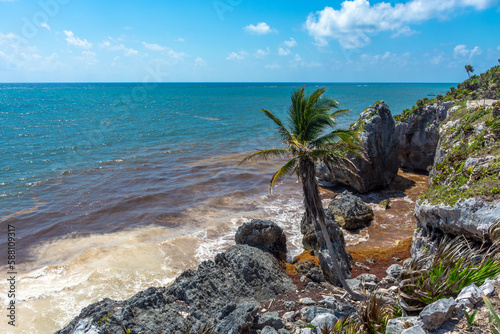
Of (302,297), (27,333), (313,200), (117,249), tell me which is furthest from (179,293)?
(117,249)

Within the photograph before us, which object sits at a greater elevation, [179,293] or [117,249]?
[179,293]

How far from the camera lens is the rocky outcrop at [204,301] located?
29.9ft

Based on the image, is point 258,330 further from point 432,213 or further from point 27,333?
point 27,333

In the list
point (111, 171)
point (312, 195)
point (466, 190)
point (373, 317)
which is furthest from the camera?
point (111, 171)

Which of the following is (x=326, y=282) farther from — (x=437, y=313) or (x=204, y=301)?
(x=437, y=313)

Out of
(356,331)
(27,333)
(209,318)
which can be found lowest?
(27,333)

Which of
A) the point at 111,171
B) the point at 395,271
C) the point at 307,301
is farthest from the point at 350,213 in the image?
the point at 111,171

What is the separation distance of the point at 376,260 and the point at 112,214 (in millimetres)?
18684

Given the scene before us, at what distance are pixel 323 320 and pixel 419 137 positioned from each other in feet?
81.6

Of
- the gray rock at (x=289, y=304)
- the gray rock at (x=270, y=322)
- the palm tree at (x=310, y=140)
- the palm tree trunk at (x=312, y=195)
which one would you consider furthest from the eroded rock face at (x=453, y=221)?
the gray rock at (x=289, y=304)

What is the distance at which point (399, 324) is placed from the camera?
6512 millimetres

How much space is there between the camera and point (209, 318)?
10070 millimetres

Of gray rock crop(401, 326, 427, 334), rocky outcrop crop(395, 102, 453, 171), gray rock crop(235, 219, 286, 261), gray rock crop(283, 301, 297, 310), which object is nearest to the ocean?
gray rock crop(235, 219, 286, 261)

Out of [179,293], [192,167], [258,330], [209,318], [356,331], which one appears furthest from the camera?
[192,167]
